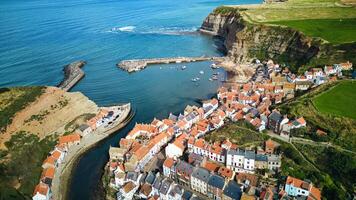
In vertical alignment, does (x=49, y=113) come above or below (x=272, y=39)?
below

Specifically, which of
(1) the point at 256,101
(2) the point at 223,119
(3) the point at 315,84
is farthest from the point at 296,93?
(2) the point at 223,119

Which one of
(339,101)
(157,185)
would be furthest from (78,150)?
(339,101)

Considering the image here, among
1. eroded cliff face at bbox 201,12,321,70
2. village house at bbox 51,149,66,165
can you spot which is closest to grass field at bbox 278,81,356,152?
eroded cliff face at bbox 201,12,321,70

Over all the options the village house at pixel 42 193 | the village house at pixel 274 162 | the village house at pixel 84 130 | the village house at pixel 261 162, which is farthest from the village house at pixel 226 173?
the village house at pixel 84 130

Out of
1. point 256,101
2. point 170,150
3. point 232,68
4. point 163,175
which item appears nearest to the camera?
point 163,175

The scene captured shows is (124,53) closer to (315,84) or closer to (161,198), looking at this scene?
(315,84)

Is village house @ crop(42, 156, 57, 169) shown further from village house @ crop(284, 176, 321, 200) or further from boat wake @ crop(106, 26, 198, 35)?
boat wake @ crop(106, 26, 198, 35)

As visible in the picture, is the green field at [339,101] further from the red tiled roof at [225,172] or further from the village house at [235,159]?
the red tiled roof at [225,172]

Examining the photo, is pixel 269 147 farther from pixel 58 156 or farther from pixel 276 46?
pixel 276 46
